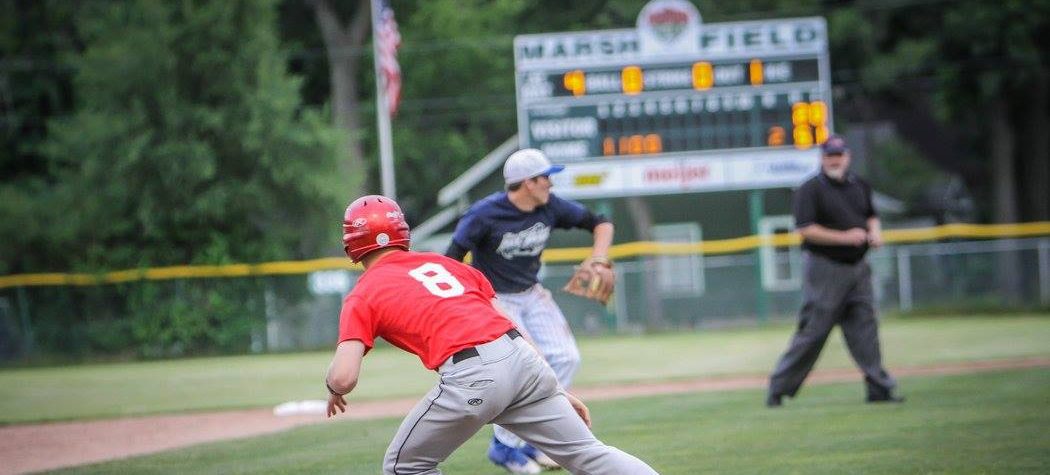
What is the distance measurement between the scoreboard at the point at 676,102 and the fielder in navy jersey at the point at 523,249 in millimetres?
14807

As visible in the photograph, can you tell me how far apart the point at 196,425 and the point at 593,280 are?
5.16 meters

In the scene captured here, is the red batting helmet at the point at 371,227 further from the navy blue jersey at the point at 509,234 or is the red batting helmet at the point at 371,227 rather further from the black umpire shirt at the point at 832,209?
the black umpire shirt at the point at 832,209

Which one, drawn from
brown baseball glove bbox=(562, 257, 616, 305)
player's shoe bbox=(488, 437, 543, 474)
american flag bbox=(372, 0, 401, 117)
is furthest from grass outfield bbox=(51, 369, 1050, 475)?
american flag bbox=(372, 0, 401, 117)

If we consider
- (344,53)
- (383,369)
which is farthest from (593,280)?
(344,53)

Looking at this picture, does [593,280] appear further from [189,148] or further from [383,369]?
[189,148]

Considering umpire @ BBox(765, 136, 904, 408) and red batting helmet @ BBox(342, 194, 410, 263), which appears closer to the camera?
red batting helmet @ BBox(342, 194, 410, 263)

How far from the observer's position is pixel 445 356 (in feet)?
18.1

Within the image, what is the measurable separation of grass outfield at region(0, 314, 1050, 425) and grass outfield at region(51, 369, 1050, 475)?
3.40m

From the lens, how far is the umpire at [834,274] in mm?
10719

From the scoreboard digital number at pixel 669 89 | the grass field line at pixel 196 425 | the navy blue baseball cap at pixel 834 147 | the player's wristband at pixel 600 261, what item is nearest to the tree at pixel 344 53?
the scoreboard digital number at pixel 669 89

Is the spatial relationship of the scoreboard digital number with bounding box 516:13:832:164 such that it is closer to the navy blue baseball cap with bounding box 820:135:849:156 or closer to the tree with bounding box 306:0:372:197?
the tree with bounding box 306:0:372:197

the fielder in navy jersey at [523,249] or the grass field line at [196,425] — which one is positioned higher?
the fielder in navy jersey at [523,249]

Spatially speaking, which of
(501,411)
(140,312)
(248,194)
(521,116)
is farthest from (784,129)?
(501,411)

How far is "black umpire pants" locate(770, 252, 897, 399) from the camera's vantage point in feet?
35.2
